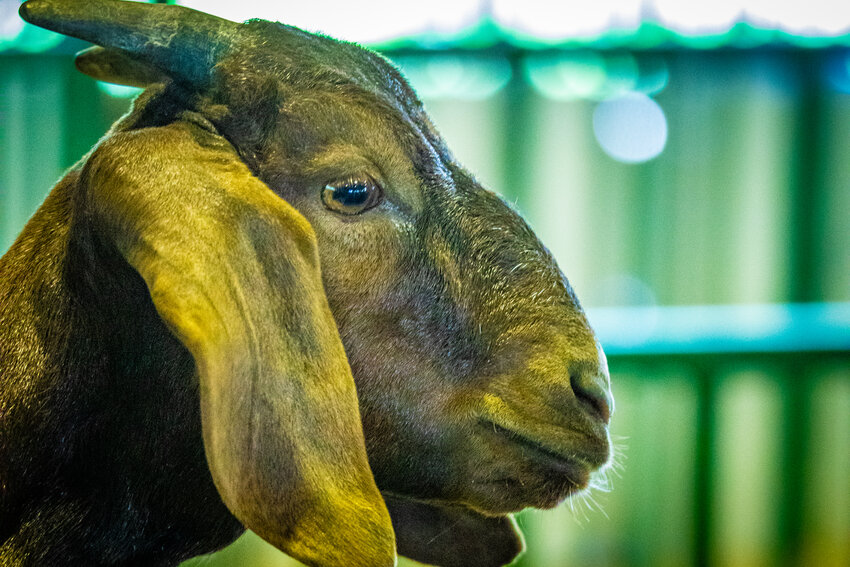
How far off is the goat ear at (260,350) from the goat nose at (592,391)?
285 millimetres

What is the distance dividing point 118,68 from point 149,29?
204mm

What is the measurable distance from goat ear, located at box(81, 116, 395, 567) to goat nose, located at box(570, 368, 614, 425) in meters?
0.28

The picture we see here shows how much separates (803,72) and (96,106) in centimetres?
301

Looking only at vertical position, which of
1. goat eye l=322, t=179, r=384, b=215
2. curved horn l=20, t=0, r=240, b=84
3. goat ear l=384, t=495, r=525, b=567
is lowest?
goat ear l=384, t=495, r=525, b=567

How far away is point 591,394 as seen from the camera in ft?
3.17

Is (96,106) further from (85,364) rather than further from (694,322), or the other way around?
(694,322)

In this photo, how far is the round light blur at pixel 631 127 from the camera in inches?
138

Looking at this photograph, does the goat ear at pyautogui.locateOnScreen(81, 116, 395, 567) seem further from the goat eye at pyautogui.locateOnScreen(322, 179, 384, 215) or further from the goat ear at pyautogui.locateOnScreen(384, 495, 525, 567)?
the goat ear at pyautogui.locateOnScreen(384, 495, 525, 567)

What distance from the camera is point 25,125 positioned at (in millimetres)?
2820

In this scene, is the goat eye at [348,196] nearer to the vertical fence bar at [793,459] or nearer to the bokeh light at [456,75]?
the bokeh light at [456,75]

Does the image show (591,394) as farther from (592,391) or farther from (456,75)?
(456,75)

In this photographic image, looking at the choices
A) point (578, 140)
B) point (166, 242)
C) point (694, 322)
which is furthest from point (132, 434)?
point (694, 322)

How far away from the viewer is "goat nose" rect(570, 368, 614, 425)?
97 centimetres

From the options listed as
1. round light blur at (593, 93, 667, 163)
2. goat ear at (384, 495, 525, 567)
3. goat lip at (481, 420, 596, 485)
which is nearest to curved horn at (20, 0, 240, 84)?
goat lip at (481, 420, 596, 485)
